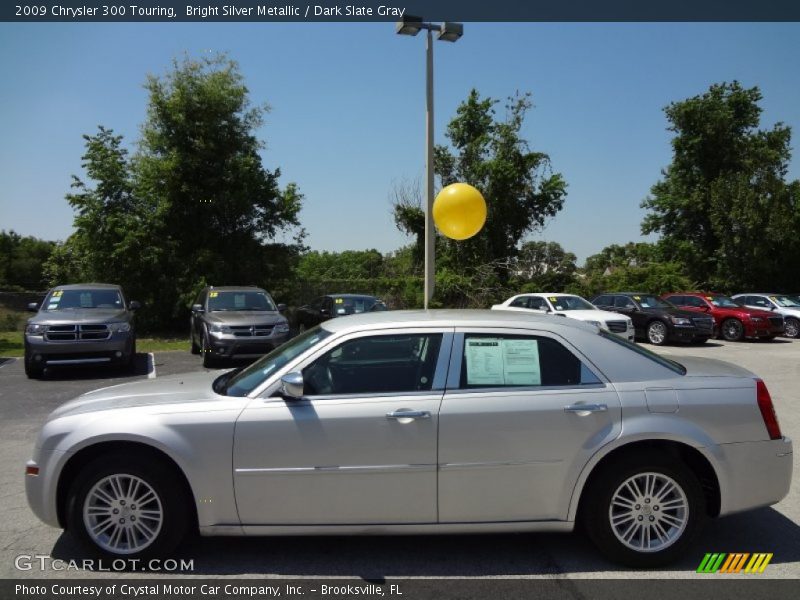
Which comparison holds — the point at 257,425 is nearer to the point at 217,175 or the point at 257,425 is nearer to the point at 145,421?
the point at 145,421

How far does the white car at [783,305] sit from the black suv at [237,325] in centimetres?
1716

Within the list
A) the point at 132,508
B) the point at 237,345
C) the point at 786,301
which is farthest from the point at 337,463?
the point at 786,301

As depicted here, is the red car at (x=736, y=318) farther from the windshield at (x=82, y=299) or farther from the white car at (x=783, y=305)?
the windshield at (x=82, y=299)

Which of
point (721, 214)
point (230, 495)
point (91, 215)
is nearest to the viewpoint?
point (230, 495)

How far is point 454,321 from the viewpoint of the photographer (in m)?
4.05

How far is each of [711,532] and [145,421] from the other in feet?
12.6

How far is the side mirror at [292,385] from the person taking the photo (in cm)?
362

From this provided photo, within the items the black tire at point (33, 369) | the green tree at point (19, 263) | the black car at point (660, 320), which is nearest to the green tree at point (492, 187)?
the black car at point (660, 320)

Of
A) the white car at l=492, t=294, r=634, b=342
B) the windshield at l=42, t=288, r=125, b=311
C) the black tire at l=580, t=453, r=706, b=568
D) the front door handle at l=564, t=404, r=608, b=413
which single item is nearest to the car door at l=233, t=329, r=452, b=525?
the front door handle at l=564, t=404, r=608, b=413

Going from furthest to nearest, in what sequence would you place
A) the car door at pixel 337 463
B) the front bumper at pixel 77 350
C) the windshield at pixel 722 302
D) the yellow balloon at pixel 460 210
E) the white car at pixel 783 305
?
1. the white car at pixel 783 305
2. the windshield at pixel 722 302
3. the yellow balloon at pixel 460 210
4. the front bumper at pixel 77 350
5. the car door at pixel 337 463

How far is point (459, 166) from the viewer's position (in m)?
27.5

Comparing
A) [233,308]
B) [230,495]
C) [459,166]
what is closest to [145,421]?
[230,495]

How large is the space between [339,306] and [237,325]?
4.74m

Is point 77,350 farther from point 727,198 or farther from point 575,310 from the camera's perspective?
point 727,198
